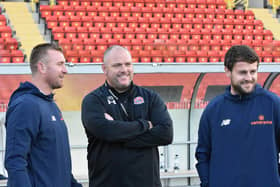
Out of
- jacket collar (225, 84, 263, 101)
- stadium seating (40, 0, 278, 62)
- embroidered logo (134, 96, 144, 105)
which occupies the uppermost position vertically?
stadium seating (40, 0, 278, 62)

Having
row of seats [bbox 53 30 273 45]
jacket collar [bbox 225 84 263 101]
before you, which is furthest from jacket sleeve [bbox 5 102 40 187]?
row of seats [bbox 53 30 273 45]

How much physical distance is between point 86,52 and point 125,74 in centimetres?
615

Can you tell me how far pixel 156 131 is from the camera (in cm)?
279

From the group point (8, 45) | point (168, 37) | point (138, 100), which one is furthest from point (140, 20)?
point (138, 100)

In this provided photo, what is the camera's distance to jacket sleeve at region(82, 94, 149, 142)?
271cm

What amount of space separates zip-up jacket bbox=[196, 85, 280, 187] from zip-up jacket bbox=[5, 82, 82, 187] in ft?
3.07

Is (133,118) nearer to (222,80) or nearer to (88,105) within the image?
(88,105)

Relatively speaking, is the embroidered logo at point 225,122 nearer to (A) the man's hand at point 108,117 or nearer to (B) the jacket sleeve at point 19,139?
(A) the man's hand at point 108,117

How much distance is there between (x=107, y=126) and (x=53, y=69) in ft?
1.73

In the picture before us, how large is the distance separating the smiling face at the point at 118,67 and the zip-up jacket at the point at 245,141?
645mm

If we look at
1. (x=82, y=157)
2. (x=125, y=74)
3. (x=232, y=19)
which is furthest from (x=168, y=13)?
(x=125, y=74)

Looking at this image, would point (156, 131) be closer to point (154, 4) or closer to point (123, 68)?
point (123, 68)

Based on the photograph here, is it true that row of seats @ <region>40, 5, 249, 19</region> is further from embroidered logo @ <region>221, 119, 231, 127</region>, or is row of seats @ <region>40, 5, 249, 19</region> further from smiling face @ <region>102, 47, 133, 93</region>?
embroidered logo @ <region>221, 119, 231, 127</region>

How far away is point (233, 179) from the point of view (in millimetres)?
2486
